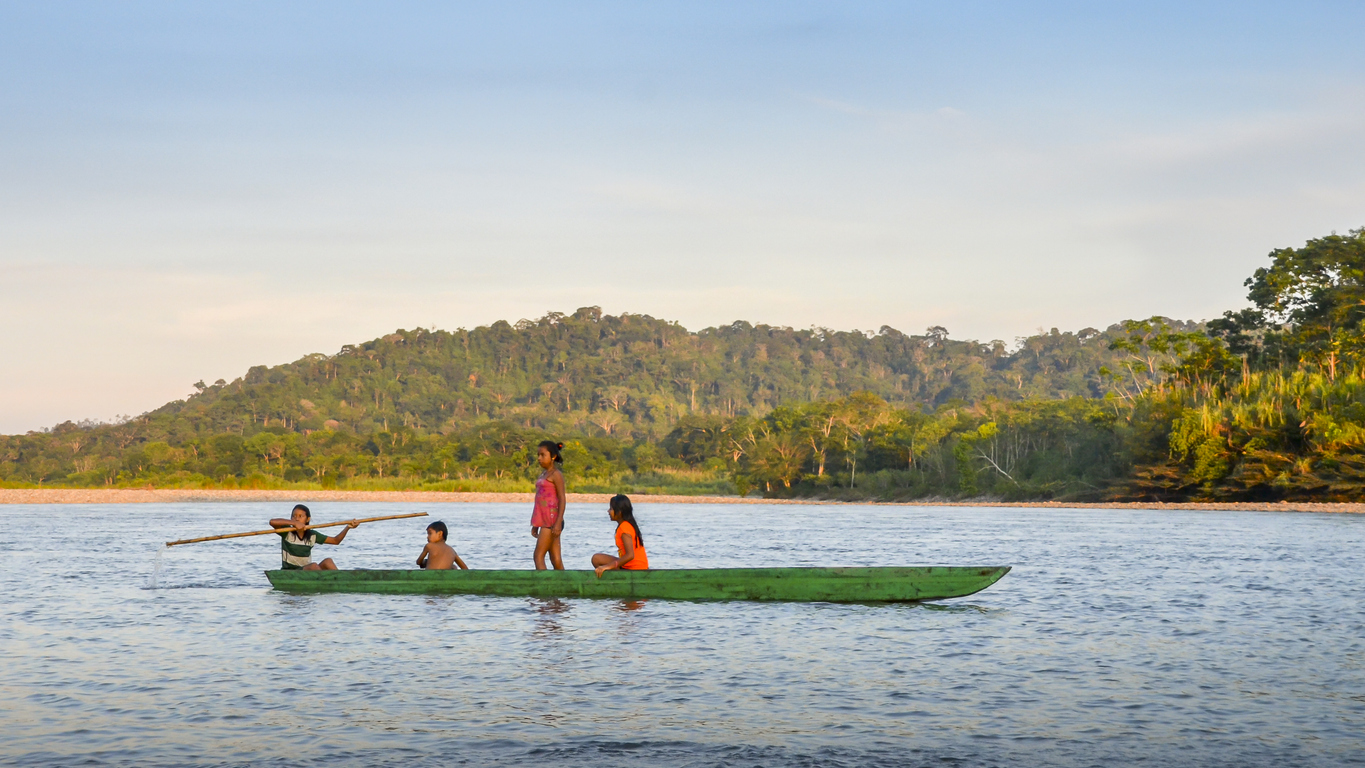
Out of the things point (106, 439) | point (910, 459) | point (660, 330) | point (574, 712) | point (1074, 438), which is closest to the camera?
point (574, 712)

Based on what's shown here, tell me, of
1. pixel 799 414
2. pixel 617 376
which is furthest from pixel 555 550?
pixel 617 376

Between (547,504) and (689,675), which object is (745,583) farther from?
(689,675)

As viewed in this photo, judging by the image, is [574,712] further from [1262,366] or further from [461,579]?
[1262,366]

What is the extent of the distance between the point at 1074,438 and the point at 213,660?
196 feet

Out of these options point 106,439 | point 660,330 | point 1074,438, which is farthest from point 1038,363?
point 106,439

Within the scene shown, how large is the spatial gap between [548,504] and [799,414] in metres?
73.8

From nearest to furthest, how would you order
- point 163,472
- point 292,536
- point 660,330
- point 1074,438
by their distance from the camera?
point 292,536, point 1074,438, point 163,472, point 660,330

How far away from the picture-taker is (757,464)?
79.7 m

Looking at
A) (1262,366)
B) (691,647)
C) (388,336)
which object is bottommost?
(691,647)

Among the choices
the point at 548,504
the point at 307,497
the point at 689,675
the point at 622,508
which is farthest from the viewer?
the point at 307,497

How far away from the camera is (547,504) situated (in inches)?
571

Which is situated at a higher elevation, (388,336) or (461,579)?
(388,336)

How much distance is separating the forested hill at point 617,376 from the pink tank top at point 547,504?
396 ft

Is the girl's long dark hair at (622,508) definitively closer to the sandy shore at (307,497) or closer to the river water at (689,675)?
the river water at (689,675)
